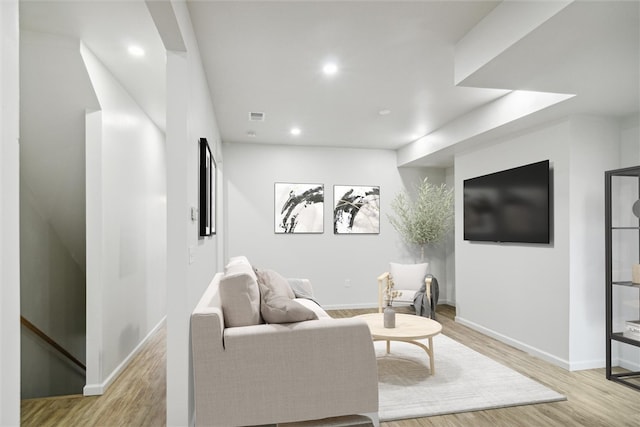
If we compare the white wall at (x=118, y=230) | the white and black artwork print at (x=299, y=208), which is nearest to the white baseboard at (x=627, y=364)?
the white and black artwork print at (x=299, y=208)

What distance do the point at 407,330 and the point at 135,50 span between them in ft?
9.81

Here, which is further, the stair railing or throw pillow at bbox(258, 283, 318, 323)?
the stair railing

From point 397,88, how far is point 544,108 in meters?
1.28

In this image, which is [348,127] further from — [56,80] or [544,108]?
[56,80]

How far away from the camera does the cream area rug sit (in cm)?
273

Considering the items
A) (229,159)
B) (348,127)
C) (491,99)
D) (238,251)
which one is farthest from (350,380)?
(229,159)

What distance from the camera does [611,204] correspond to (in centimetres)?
334

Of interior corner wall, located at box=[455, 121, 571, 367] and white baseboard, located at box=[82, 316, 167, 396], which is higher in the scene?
interior corner wall, located at box=[455, 121, 571, 367]

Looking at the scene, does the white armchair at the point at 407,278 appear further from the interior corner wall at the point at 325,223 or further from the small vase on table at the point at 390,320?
the small vase on table at the point at 390,320

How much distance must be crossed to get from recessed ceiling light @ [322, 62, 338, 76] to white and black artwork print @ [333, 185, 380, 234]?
3031 mm

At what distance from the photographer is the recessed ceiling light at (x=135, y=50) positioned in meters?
2.72
